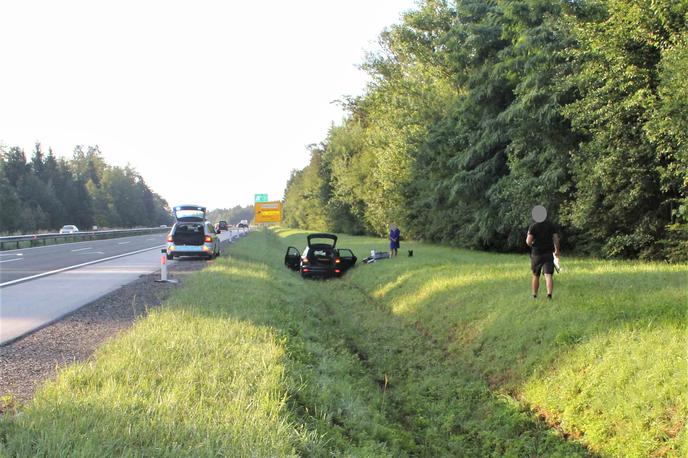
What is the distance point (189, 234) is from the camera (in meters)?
24.7

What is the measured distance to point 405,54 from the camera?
37469 mm

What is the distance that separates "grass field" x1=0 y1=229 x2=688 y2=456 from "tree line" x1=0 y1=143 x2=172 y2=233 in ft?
225

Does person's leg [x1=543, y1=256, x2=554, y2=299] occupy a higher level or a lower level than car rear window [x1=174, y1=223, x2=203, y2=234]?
lower

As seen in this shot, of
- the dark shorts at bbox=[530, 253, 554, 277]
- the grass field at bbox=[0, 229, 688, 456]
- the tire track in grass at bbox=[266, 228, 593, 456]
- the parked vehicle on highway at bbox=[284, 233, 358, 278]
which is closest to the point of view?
the grass field at bbox=[0, 229, 688, 456]

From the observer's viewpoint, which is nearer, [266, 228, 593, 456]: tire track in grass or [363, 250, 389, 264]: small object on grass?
[266, 228, 593, 456]: tire track in grass

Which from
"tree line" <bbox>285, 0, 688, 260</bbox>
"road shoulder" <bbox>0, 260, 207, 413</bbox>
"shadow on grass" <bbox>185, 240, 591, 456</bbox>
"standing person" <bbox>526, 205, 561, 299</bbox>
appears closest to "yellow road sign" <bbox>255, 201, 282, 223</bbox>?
"tree line" <bbox>285, 0, 688, 260</bbox>

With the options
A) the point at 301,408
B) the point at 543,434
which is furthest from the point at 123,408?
the point at 543,434

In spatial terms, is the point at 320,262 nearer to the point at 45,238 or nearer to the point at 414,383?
the point at 414,383

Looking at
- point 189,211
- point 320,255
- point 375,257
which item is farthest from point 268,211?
point 320,255

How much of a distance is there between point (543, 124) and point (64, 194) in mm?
87109

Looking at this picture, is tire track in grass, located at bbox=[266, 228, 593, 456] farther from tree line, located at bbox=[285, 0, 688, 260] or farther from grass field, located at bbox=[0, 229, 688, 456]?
tree line, located at bbox=[285, 0, 688, 260]

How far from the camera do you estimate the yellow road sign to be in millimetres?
56625

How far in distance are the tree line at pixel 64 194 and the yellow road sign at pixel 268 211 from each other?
3287cm

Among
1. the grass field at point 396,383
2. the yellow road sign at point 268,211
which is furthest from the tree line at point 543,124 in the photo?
the yellow road sign at point 268,211
